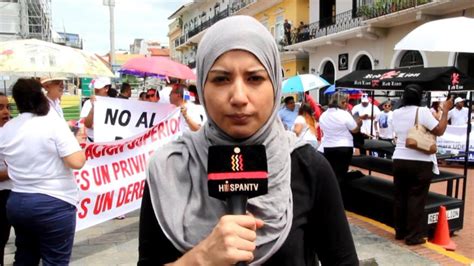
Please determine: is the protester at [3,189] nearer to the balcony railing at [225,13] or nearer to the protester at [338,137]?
the protester at [338,137]

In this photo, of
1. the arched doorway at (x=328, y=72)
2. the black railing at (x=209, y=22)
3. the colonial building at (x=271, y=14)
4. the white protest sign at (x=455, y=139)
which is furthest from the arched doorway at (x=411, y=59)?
the black railing at (x=209, y=22)

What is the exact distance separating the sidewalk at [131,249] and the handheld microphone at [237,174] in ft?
12.2

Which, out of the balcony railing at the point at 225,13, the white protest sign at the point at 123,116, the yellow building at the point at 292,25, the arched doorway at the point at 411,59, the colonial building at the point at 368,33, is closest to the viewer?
the white protest sign at the point at 123,116

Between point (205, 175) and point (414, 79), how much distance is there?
5.51 meters

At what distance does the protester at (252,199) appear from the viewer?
47.8 inches

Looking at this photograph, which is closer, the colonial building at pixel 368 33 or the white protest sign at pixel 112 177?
the white protest sign at pixel 112 177

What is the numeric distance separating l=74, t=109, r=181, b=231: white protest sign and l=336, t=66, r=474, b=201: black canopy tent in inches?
143

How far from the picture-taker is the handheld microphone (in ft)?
3.72

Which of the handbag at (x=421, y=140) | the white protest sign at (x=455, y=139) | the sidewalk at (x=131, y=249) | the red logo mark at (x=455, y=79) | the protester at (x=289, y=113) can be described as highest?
the red logo mark at (x=455, y=79)

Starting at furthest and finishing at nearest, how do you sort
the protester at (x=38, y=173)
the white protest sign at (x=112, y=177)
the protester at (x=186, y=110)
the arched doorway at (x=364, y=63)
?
the arched doorway at (x=364, y=63) → the protester at (x=186, y=110) → the white protest sign at (x=112, y=177) → the protester at (x=38, y=173)

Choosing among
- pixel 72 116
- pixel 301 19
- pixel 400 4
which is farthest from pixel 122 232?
pixel 301 19

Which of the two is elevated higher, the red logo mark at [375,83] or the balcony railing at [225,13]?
the balcony railing at [225,13]

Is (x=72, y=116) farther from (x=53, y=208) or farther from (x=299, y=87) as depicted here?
(x=53, y=208)

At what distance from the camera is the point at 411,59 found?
1788 cm
